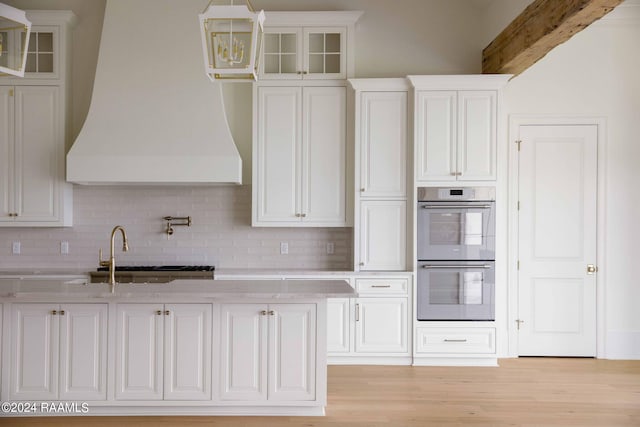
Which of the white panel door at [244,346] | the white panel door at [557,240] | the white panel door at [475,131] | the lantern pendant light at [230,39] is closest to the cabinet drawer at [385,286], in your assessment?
the white panel door at [475,131]

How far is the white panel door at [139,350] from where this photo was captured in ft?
11.2

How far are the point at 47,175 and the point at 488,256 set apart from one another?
4.25 metres

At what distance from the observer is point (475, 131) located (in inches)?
194

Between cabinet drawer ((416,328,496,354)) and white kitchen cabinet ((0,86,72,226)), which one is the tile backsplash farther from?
cabinet drawer ((416,328,496,354))

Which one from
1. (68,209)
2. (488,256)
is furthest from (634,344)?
(68,209)

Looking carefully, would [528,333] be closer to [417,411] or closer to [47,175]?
[417,411]

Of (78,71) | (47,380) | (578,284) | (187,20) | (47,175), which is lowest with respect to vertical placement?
(47,380)

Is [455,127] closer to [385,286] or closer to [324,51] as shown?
[324,51]

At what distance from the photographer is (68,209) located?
17.6 ft

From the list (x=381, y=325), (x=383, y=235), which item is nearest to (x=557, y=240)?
(x=383, y=235)

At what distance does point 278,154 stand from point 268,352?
2296mm

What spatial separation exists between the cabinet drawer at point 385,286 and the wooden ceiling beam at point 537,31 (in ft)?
7.10

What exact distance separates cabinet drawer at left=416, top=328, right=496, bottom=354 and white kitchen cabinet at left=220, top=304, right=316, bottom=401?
178cm

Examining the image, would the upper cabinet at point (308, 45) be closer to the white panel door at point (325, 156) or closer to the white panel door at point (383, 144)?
the white panel door at point (325, 156)
